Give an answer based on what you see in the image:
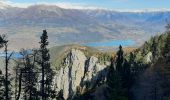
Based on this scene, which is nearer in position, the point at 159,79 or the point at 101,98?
the point at 159,79

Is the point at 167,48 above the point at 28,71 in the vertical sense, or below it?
above

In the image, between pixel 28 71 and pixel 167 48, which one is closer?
pixel 28 71

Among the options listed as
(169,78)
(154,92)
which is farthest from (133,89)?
(169,78)

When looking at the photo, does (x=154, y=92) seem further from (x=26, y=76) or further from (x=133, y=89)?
(x=26, y=76)

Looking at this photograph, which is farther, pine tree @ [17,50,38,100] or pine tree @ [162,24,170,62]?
pine tree @ [162,24,170,62]

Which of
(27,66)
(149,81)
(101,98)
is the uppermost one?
(27,66)

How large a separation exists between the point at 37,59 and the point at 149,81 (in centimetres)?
3720

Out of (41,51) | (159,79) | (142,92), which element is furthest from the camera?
(142,92)

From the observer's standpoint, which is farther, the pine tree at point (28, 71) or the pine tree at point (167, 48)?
the pine tree at point (167, 48)

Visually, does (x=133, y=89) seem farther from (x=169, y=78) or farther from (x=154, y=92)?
(x=169, y=78)

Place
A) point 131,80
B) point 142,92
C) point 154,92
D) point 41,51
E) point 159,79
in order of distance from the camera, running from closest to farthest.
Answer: point 41,51 < point 159,79 < point 154,92 < point 142,92 < point 131,80

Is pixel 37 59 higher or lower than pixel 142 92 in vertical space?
higher

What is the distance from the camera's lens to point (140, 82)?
373 feet

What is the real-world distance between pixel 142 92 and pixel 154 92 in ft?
49.3
